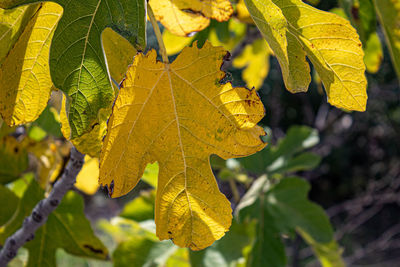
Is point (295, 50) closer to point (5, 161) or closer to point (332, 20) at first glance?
point (332, 20)

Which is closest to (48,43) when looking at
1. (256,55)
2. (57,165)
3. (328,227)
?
(57,165)

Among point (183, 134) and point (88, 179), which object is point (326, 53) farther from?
point (88, 179)

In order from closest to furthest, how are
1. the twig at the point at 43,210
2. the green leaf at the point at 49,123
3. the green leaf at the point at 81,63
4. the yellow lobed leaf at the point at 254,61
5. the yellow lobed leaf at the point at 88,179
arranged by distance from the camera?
the green leaf at the point at 81,63 → the twig at the point at 43,210 → the green leaf at the point at 49,123 → the yellow lobed leaf at the point at 88,179 → the yellow lobed leaf at the point at 254,61

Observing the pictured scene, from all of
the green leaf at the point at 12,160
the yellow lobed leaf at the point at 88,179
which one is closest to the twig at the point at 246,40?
the yellow lobed leaf at the point at 88,179

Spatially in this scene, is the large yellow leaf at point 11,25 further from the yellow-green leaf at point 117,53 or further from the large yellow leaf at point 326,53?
the large yellow leaf at point 326,53

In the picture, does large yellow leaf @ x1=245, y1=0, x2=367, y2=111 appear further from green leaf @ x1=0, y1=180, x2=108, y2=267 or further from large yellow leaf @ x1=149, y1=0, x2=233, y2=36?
green leaf @ x1=0, y1=180, x2=108, y2=267

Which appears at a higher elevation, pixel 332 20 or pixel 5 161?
pixel 332 20
